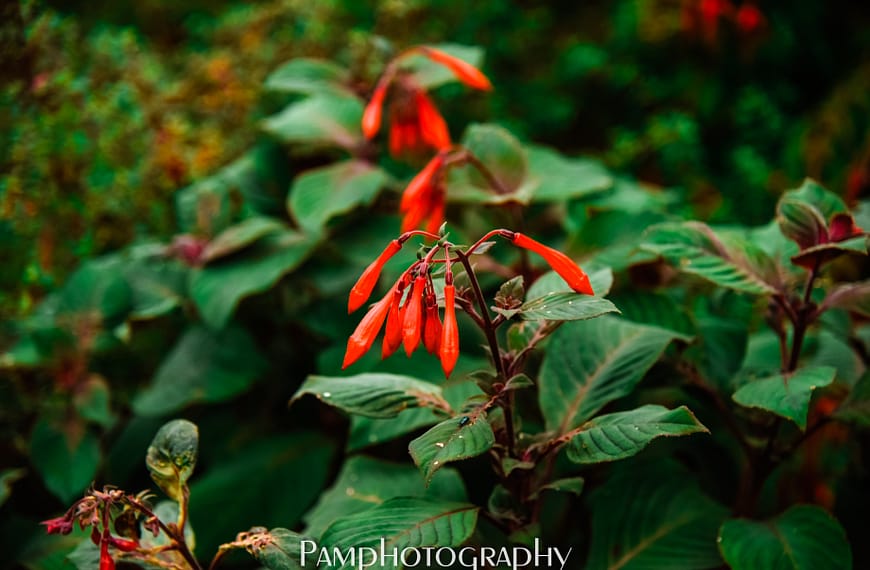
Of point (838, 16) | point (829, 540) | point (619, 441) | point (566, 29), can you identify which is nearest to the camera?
point (619, 441)

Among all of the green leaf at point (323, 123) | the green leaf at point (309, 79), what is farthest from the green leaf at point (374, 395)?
the green leaf at point (309, 79)

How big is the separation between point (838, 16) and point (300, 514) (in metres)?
2.79

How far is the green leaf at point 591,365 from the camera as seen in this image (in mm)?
1109

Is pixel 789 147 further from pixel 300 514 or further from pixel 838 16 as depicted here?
pixel 300 514

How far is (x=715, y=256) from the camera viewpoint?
114cm

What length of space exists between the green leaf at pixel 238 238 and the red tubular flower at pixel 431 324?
32.4 inches

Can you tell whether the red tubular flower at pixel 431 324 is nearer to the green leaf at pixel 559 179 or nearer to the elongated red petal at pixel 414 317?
the elongated red petal at pixel 414 317

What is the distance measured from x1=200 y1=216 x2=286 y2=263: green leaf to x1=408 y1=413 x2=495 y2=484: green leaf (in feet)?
2.73

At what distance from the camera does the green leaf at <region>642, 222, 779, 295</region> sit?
1.11 meters

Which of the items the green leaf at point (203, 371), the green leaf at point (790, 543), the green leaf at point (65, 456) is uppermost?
the green leaf at point (790, 543)

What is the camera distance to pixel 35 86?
1827 mm

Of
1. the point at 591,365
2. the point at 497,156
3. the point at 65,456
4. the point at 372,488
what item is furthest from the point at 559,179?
the point at 65,456

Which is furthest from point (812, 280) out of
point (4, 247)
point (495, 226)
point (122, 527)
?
point (4, 247)

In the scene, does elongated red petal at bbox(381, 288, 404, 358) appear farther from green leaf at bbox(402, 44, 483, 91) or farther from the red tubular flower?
green leaf at bbox(402, 44, 483, 91)
